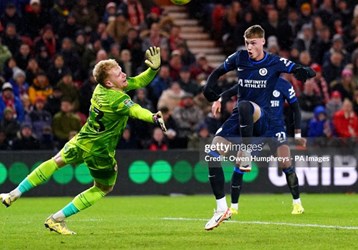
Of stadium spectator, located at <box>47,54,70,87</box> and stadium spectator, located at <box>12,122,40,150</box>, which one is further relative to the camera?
stadium spectator, located at <box>47,54,70,87</box>

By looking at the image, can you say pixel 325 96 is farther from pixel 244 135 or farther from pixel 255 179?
pixel 244 135

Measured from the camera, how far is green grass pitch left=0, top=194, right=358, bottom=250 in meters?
11.3

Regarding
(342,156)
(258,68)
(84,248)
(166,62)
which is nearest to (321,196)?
(342,156)

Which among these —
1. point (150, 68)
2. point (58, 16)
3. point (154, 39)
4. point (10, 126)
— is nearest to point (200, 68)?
point (154, 39)

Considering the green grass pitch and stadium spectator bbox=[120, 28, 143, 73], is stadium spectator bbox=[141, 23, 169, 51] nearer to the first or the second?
stadium spectator bbox=[120, 28, 143, 73]

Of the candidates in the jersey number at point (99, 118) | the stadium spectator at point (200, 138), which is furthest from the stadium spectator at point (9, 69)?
the jersey number at point (99, 118)

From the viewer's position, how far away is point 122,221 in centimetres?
1467

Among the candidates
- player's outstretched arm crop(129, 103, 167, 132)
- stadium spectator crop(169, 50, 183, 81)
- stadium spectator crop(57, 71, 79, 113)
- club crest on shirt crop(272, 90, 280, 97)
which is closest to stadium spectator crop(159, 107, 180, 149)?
stadium spectator crop(169, 50, 183, 81)

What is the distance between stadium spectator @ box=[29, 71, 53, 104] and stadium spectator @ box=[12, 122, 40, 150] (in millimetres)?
1279

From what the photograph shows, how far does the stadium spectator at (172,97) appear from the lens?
76.4 ft

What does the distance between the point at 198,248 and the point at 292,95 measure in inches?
208

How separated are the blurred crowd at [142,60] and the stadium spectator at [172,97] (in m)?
0.02

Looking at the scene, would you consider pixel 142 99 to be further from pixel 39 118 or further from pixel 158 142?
pixel 39 118

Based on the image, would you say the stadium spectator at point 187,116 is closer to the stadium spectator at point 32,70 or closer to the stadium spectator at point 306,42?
the stadium spectator at point 32,70
